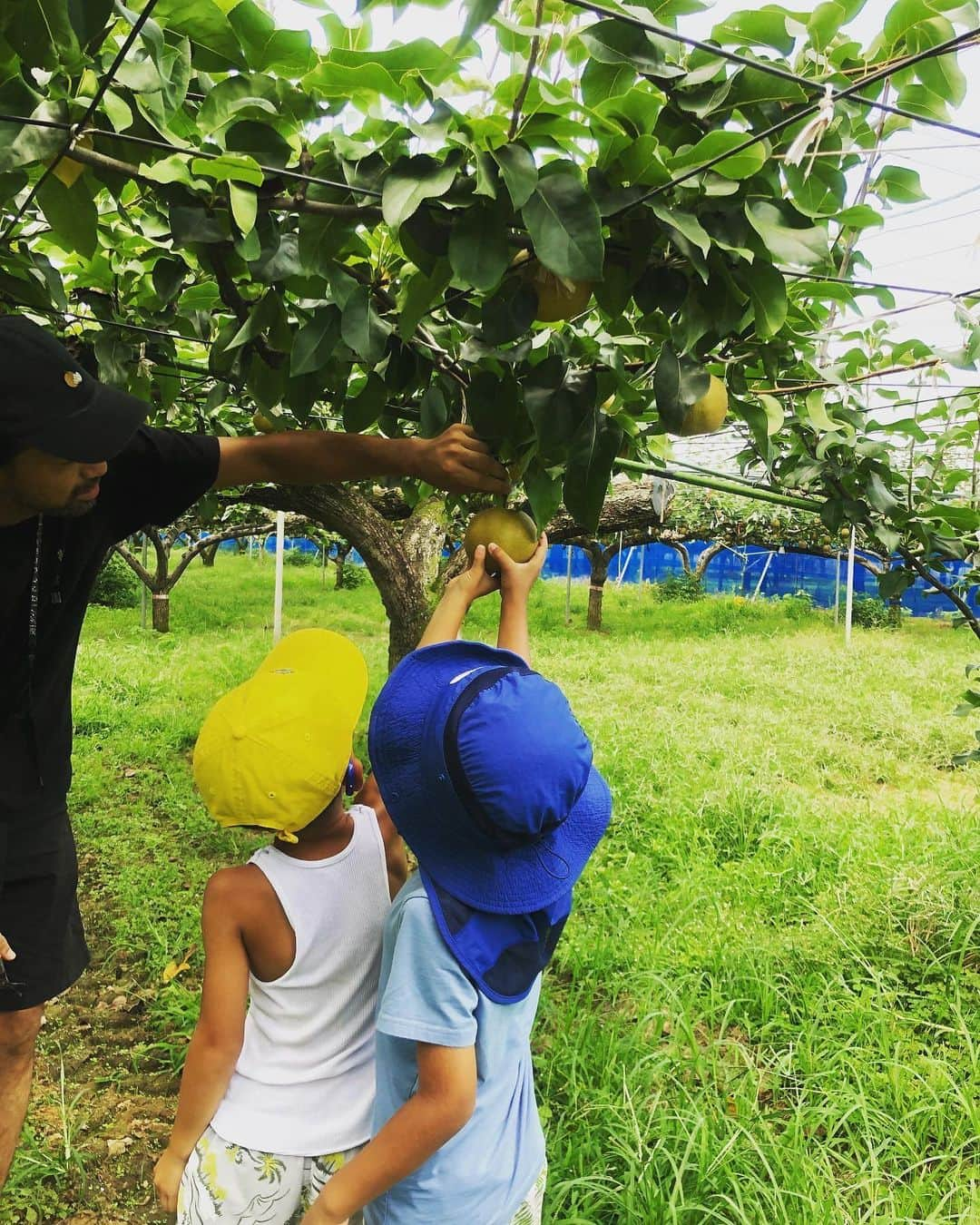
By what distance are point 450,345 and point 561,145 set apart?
0.63 m

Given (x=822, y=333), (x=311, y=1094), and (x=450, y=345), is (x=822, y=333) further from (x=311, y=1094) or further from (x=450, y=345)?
(x=311, y=1094)

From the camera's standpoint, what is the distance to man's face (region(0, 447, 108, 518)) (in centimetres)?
123

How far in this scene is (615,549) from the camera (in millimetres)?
11172

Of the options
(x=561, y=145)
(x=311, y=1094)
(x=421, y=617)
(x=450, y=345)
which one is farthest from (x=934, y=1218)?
(x=421, y=617)

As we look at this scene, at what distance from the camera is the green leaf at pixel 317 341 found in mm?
1194

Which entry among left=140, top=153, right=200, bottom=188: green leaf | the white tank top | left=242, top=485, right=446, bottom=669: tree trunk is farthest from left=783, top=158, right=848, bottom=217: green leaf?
left=242, top=485, right=446, bottom=669: tree trunk

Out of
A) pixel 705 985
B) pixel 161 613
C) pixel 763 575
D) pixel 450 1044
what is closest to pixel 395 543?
pixel 705 985

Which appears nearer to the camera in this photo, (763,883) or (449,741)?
(449,741)

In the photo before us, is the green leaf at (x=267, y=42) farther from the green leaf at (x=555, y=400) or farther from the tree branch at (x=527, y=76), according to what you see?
the green leaf at (x=555, y=400)

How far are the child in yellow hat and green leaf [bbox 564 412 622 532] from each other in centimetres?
37

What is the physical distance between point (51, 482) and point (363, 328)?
0.48 m

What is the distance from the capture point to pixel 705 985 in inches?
104

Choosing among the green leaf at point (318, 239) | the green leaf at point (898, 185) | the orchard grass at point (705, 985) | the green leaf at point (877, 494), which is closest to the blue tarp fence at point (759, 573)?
the orchard grass at point (705, 985)

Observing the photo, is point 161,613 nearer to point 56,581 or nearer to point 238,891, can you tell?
point 56,581
